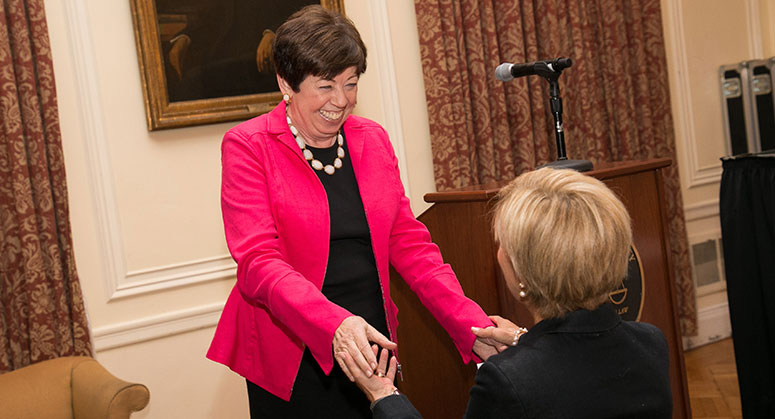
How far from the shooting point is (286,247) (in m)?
1.84

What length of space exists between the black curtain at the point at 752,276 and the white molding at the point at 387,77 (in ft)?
5.26

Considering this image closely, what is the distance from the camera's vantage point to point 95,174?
322cm

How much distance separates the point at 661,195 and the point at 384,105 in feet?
5.78

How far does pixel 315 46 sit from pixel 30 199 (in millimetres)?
1790

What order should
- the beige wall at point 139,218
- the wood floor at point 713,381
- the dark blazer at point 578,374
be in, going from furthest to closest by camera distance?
1. the wood floor at point 713,381
2. the beige wall at point 139,218
3. the dark blazer at point 578,374

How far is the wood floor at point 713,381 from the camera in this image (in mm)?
3740

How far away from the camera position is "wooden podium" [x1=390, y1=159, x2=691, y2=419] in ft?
7.57

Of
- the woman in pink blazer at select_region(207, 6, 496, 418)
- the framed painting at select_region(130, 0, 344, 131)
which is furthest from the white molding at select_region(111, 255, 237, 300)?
the woman in pink blazer at select_region(207, 6, 496, 418)

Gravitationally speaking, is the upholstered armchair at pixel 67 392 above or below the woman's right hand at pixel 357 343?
below

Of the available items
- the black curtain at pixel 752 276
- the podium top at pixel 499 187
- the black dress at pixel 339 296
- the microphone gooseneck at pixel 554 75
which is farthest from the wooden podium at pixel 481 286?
the black curtain at pixel 752 276

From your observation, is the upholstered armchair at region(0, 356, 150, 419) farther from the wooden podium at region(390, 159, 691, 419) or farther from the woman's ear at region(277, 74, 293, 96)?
the woman's ear at region(277, 74, 293, 96)

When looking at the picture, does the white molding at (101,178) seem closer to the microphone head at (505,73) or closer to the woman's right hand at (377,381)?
the microphone head at (505,73)

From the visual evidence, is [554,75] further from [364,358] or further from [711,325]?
[711,325]

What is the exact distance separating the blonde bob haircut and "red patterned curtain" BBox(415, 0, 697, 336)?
259 centimetres
